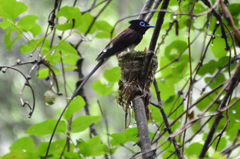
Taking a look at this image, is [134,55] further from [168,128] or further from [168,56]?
[168,128]

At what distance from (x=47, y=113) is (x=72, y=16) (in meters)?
2.94

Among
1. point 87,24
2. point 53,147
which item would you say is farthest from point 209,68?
point 53,147

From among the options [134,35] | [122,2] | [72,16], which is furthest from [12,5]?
[122,2]

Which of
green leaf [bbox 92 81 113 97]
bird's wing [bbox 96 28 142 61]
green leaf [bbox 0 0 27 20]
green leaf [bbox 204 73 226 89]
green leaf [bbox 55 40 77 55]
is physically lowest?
green leaf [bbox 204 73 226 89]

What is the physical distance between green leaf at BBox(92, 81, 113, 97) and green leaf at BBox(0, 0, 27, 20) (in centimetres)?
107

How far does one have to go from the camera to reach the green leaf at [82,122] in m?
2.09

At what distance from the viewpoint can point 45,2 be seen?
17.9ft

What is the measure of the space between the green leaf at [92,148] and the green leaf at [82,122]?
11 centimetres

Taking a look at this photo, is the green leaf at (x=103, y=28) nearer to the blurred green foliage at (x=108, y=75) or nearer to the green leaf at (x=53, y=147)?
the blurred green foliage at (x=108, y=75)

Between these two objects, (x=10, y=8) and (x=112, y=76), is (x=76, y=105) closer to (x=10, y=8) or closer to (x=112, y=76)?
(x=112, y=76)

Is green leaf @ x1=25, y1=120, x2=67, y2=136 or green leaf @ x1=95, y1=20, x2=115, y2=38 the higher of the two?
green leaf @ x1=95, y1=20, x2=115, y2=38

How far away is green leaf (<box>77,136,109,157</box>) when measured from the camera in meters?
2.09

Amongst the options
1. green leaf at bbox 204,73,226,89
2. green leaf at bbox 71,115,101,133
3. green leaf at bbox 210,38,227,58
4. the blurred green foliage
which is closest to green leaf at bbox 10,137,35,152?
the blurred green foliage

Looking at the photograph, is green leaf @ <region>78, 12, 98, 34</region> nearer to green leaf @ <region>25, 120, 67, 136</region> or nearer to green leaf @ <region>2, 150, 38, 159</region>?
green leaf @ <region>25, 120, 67, 136</region>
